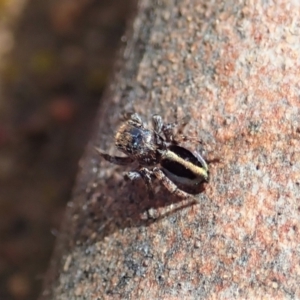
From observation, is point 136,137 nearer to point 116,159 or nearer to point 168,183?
point 116,159

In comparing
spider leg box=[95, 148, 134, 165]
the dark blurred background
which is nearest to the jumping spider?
spider leg box=[95, 148, 134, 165]

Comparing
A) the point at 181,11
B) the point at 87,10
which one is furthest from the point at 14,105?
the point at 181,11

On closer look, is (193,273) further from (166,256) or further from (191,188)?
(191,188)

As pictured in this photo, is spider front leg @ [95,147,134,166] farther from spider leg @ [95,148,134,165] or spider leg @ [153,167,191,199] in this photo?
spider leg @ [153,167,191,199]

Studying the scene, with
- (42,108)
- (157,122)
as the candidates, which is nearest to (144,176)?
(157,122)

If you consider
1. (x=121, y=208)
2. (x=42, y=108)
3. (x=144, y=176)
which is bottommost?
(x=42, y=108)
